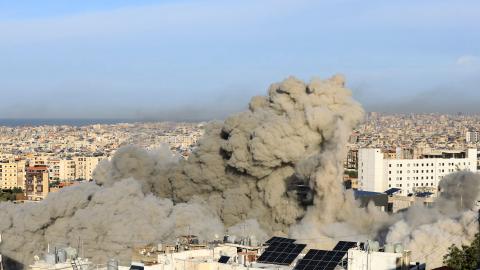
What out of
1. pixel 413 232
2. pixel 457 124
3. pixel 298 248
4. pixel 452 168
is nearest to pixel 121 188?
pixel 413 232

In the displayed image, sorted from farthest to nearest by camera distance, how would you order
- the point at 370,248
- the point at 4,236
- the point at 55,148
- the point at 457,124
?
the point at 457,124
the point at 55,148
the point at 4,236
the point at 370,248

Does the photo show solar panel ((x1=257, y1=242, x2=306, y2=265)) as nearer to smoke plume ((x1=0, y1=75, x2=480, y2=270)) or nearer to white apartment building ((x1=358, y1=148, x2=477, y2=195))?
smoke plume ((x1=0, y1=75, x2=480, y2=270))

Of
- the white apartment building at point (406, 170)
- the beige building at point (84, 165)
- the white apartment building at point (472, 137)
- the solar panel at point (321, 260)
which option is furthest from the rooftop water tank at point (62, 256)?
the white apartment building at point (472, 137)

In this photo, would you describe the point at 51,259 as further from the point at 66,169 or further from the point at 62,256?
the point at 66,169

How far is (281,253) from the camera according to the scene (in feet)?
86.0

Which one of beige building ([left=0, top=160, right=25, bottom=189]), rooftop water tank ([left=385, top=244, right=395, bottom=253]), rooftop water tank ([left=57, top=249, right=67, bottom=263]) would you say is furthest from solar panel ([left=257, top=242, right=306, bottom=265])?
beige building ([left=0, top=160, right=25, bottom=189])

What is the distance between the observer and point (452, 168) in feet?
238

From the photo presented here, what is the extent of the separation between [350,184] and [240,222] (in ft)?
84.4

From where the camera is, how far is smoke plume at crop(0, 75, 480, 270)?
136 ft

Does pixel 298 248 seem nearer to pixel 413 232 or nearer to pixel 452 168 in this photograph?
pixel 413 232

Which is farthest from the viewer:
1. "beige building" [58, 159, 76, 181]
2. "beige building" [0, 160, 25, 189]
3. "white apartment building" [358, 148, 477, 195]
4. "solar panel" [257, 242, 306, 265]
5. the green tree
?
"beige building" [58, 159, 76, 181]

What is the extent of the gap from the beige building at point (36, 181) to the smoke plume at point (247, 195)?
94.5 ft

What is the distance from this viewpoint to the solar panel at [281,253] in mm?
25688

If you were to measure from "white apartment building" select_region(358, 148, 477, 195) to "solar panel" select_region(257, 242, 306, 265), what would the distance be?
41339mm
